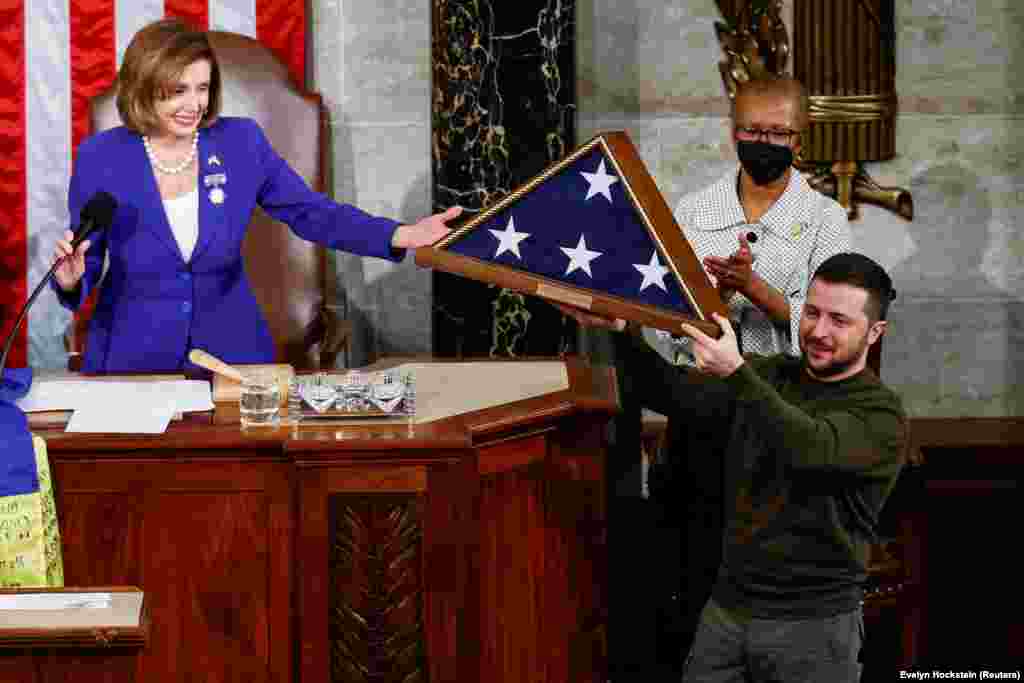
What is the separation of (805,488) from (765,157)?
115cm

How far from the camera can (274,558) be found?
3824 millimetres

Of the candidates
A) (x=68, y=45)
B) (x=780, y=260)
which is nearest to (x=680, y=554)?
(x=780, y=260)

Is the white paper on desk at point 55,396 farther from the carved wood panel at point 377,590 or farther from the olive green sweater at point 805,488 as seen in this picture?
the olive green sweater at point 805,488

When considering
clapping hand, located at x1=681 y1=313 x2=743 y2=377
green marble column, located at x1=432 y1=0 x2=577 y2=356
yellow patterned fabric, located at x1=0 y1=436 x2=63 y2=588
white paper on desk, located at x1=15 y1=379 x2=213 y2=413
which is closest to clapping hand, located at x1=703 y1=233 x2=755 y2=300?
clapping hand, located at x1=681 y1=313 x2=743 y2=377

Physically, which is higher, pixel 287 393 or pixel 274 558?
pixel 287 393

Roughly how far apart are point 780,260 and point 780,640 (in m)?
1.24

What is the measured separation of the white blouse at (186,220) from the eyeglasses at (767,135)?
152 centimetres

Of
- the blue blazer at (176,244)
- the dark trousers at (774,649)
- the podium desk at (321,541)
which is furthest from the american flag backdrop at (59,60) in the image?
the dark trousers at (774,649)

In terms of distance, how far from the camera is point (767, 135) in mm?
4426

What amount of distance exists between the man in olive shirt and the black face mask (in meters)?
0.86

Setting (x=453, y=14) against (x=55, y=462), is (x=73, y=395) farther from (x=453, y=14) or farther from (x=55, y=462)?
(x=453, y=14)

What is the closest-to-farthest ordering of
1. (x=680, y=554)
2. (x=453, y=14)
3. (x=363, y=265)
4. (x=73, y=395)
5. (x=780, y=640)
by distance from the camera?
(x=780, y=640)
(x=73, y=395)
(x=680, y=554)
(x=453, y=14)
(x=363, y=265)

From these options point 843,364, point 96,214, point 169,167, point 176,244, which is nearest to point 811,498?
point 843,364

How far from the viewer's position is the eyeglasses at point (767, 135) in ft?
14.5
